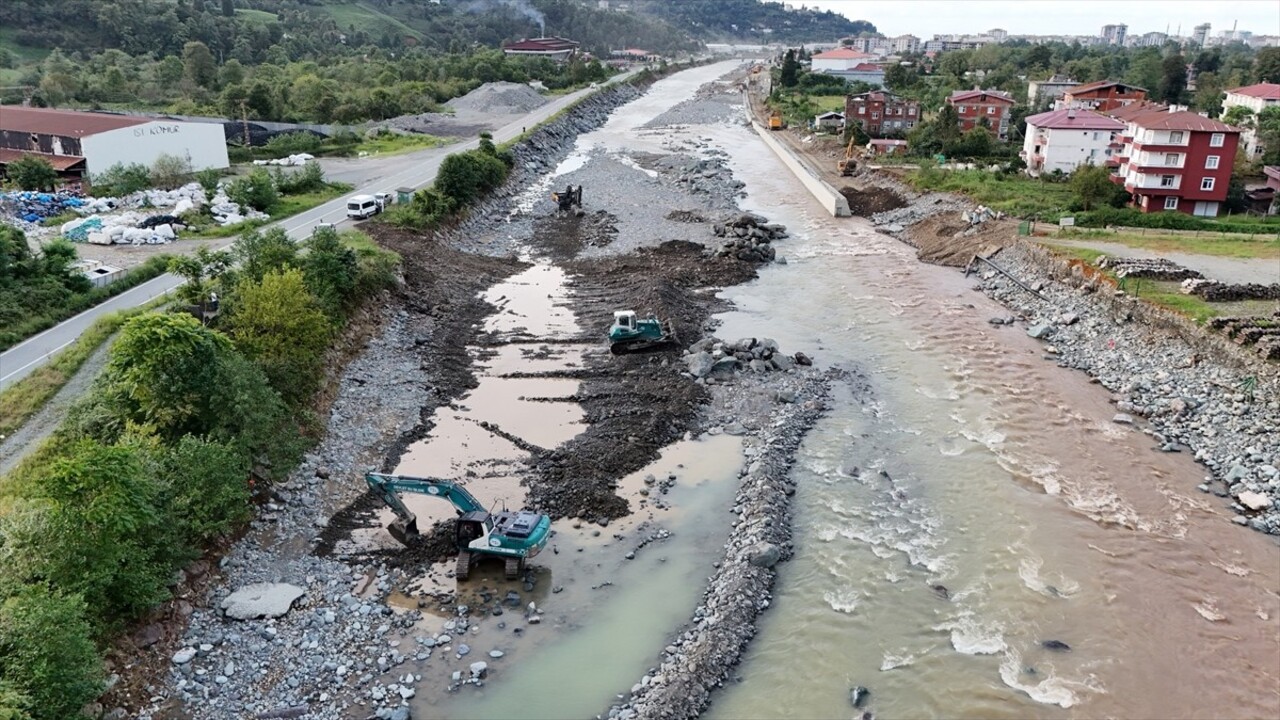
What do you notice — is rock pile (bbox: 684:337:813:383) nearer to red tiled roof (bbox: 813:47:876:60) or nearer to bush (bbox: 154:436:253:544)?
bush (bbox: 154:436:253:544)

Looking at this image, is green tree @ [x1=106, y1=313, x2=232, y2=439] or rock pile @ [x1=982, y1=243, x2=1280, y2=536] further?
rock pile @ [x1=982, y1=243, x2=1280, y2=536]

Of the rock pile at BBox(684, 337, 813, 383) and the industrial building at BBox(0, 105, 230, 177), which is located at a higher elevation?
the industrial building at BBox(0, 105, 230, 177)

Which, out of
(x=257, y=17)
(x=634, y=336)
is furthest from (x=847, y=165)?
(x=257, y=17)

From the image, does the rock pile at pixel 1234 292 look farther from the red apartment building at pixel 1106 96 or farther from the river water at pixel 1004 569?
the red apartment building at pixel 1106 96

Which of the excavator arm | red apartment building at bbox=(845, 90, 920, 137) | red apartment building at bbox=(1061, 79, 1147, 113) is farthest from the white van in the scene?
red apartment building at bbox=(1061, 79, 1147, 113)

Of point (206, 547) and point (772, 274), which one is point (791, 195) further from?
point (206, 547)

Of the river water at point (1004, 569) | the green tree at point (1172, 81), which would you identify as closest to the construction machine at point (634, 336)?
the river water at point (1004, 569)

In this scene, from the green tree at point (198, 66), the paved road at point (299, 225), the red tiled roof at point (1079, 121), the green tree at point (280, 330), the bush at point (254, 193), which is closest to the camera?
the green tree at point (280, 330)
